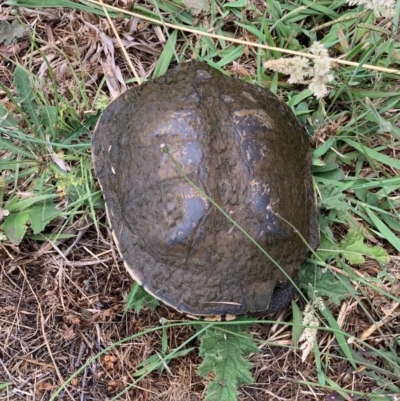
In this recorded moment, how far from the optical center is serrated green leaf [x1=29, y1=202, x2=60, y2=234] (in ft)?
8.18

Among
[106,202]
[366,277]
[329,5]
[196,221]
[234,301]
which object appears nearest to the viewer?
[196,221]

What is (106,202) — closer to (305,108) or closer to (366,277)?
(305,108)

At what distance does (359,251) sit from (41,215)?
5.46 ft

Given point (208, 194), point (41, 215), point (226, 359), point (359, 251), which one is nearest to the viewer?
point (208, 194)

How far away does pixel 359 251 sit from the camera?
2408mm

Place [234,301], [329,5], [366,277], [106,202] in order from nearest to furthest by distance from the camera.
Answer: [234,301] → [106,202] → [366,277] → [329,5]

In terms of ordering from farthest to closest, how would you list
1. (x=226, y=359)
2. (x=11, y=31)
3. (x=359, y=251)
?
(x=11, y=31)
(x=359, y=251)
(x=226, y=359)

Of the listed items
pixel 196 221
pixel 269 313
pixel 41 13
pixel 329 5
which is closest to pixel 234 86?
pixel 196 221

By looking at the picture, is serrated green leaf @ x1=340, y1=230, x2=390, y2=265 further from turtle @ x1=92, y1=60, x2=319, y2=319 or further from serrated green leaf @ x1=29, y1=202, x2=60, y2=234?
serrated green leaf @ x1=29, y1=202, x2=60, y2=234

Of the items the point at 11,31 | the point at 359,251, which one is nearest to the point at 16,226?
the point at 11,31

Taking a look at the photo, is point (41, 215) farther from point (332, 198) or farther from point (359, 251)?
point (359, 251)

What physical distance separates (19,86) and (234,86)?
1154 mm

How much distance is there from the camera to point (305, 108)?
2.59 metres

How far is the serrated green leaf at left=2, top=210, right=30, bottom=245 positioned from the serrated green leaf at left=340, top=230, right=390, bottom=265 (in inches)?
65.6
